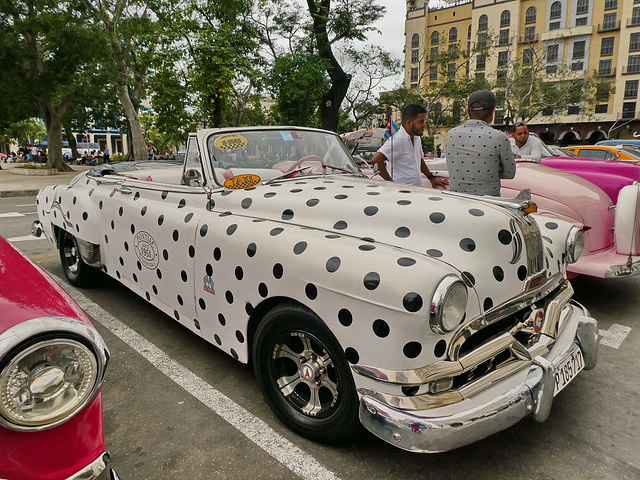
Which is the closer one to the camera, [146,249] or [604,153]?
[146,249]

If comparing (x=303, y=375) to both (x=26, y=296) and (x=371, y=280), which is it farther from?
(x=26, y=296)

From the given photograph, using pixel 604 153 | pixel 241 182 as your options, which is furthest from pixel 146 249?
pixel 604 153

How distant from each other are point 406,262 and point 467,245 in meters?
0.43

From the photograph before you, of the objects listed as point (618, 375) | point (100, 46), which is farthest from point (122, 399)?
point (100, 46)

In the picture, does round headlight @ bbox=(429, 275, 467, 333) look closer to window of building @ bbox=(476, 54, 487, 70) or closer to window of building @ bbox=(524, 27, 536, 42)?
window of building @ bbox=(476, 54, 487, 70)

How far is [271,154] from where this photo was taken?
332 centimetres

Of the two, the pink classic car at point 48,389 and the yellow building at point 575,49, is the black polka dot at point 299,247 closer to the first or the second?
the pink classic car at point 48,389

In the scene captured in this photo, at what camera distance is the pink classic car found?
117 cm

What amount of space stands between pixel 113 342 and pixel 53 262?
2.98m

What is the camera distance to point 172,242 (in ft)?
9.90

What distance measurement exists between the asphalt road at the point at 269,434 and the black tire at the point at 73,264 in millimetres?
1433

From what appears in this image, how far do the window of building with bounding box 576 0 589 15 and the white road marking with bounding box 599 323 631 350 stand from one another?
57.4 meters

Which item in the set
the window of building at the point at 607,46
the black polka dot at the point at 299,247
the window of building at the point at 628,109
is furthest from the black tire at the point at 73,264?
the window of building at the point at 607,46

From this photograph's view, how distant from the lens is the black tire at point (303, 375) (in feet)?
6.83
